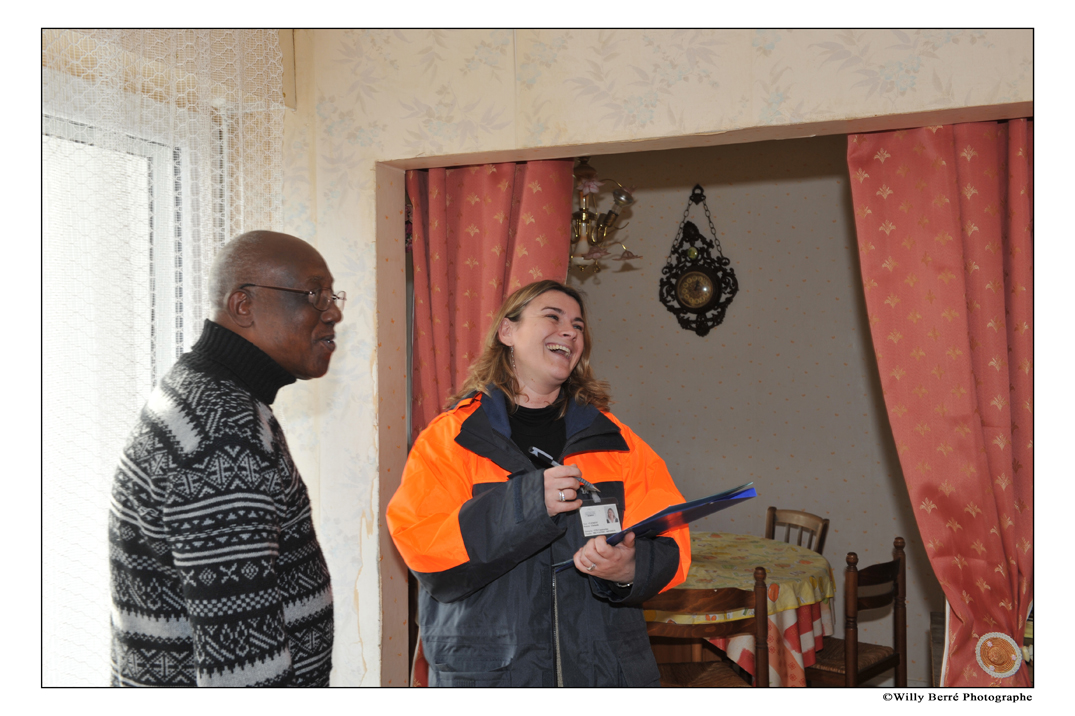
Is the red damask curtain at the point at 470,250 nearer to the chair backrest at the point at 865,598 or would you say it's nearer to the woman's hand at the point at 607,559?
the woman's hand at the point at 607,559

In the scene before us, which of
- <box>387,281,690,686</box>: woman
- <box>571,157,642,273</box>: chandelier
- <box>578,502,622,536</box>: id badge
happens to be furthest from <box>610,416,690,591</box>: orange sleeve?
<box>571,157,642,273</box>: chandelier

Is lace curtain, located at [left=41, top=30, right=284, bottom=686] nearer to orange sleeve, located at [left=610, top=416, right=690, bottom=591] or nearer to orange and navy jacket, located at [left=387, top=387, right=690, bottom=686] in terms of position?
orange and navy jacket, located at [left=387, top=387, right=690, bottom=686]

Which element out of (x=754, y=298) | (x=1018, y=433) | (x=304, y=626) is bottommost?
(x=304, y=626)

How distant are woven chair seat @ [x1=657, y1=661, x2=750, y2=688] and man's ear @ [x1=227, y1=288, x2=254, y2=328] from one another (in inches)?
80.8

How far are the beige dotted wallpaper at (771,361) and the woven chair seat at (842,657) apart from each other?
2.90 ft

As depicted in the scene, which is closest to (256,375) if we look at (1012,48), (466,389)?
(466,389)

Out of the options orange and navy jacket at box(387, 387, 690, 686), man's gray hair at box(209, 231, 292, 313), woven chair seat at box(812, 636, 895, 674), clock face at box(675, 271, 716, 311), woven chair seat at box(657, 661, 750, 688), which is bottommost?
woven chair seat at box(812, 636, 895, 674)

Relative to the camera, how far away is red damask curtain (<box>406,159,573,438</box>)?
7.91 ft

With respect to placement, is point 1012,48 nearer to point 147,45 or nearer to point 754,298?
point 147,45

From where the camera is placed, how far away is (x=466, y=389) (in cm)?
190

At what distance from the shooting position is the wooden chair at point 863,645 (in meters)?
2.62

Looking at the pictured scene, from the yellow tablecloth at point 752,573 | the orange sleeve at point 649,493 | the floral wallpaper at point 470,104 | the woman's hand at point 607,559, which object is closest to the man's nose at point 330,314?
the woman's hand at point 607,559

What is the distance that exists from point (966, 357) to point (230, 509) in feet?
6.05

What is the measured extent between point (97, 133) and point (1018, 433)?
2.48m
